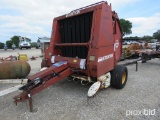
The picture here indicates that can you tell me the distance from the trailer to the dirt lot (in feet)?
0.91

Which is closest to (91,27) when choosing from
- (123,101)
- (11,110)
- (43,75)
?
(43,75)

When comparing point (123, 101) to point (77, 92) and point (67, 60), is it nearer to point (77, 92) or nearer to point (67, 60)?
point (77, 92)

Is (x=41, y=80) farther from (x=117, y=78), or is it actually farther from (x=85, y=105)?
(x=117, y=78)

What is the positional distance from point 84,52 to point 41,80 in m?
1.45

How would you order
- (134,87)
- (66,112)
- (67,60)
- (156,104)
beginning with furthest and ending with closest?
(134,87) → (67,60) → (156,104) → (66,112)

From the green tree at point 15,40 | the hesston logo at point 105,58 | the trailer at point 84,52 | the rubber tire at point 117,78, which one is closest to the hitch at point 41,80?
the trailer at point 84,52

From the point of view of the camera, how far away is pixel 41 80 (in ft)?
11.3

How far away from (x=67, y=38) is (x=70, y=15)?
66 cm

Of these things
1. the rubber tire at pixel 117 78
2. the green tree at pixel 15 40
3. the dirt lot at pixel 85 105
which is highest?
the green tree at pixel 15 40

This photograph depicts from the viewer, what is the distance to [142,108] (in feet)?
10.8

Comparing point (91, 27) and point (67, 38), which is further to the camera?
point (67, 38)

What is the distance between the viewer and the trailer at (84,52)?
3.53 metres

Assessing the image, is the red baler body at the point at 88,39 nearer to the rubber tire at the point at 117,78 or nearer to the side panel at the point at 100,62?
the side panel at the point at 100,62

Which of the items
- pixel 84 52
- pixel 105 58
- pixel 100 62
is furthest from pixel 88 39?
pixel 100 62
